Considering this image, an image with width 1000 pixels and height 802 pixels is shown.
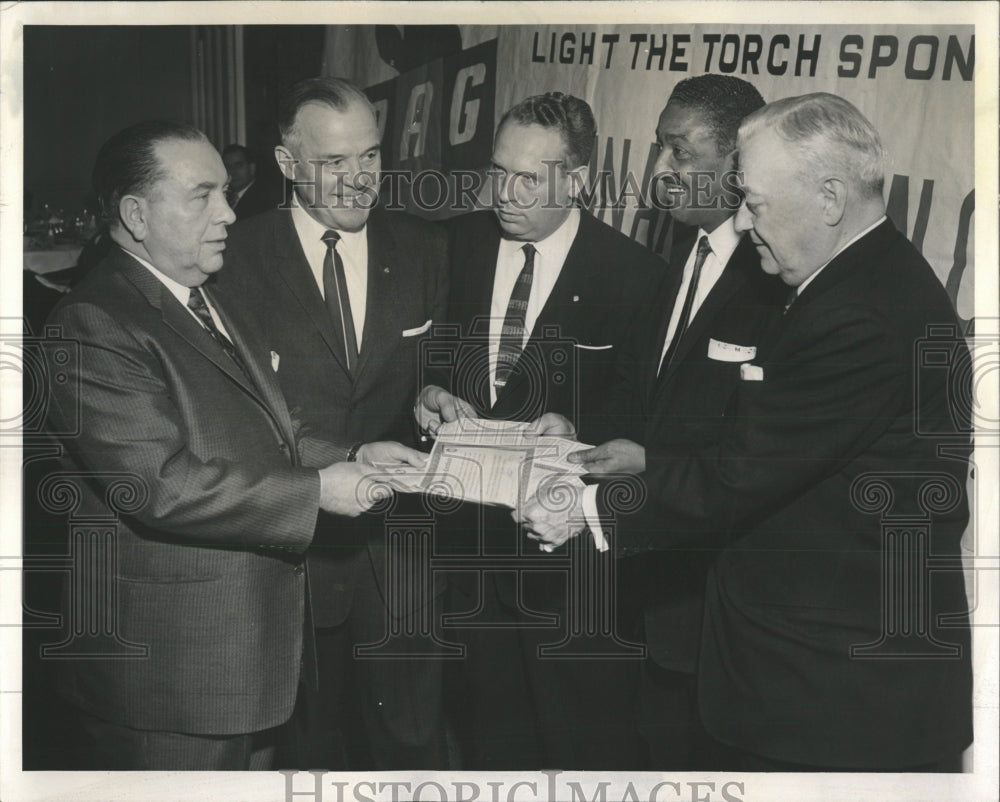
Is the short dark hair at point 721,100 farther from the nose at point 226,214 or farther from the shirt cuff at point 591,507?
the nose at point 226,214

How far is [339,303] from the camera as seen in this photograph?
330cm

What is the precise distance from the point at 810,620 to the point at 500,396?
40.9 inches

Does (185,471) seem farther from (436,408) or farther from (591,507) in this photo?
(591,507)

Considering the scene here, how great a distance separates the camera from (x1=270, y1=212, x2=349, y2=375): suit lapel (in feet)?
10.8

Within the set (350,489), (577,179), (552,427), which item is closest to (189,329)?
(350,489)

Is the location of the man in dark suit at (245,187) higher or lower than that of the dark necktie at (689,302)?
higher

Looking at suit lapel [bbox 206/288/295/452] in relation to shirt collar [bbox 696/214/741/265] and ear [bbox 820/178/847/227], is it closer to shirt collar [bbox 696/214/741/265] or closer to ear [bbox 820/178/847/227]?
shirt collar [bbox 696/214/741/265]

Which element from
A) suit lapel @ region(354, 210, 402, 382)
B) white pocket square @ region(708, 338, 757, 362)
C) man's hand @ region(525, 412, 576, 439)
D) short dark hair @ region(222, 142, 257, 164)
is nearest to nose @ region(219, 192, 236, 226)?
short dark hair @ region(222, 142, 257, 164)

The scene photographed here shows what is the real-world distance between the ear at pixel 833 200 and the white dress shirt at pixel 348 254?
1232 millimetres

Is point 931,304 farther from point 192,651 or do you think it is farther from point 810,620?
point 192,651

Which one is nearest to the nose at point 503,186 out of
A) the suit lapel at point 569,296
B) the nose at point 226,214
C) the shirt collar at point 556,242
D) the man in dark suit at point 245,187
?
the shirt collar at point 556,242

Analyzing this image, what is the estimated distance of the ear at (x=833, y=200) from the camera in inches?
125

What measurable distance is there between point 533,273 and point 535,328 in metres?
0.15

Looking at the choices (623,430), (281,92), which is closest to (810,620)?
(623,430)
